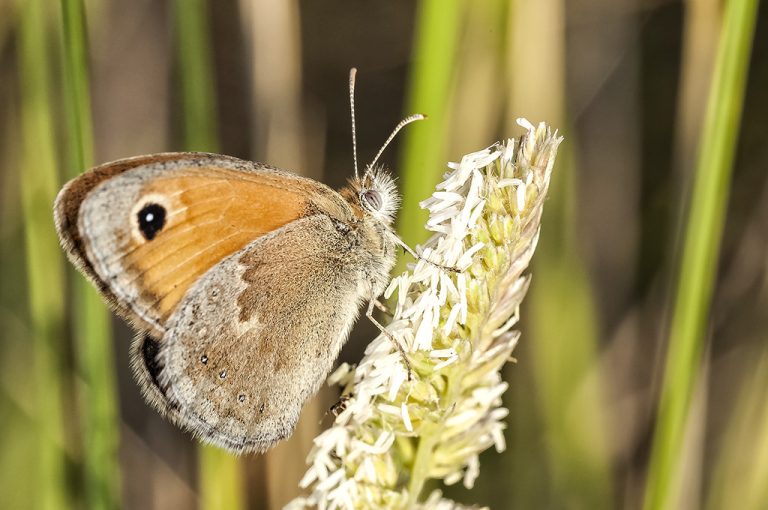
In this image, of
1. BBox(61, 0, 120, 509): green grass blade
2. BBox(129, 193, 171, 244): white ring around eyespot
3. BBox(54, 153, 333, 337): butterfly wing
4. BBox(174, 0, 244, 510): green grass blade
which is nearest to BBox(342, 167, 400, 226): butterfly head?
BBox(54, 153, 333, 337): butterfly wing

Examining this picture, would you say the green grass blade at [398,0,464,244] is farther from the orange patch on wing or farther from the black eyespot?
the black eyespot

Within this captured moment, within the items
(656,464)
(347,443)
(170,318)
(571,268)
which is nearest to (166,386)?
(170,318)

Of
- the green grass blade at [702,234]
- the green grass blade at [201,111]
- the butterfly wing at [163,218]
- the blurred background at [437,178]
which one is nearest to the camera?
the green grass blade at [702,234]

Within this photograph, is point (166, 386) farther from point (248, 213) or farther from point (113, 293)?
point (248, 213)

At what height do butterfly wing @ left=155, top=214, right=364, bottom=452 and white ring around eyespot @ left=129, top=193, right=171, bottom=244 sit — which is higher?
white ring around eyespot @ left=129, top=193, right=171, bottom=244

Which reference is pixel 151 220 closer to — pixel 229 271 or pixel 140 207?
pixel 140 207

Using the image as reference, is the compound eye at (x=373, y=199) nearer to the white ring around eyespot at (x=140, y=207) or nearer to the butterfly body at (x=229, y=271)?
the butterfly body at (x=229, y=271)

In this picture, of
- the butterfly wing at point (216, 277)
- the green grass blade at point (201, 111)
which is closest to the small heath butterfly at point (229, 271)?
the butterfly wing at point (216, 277)
